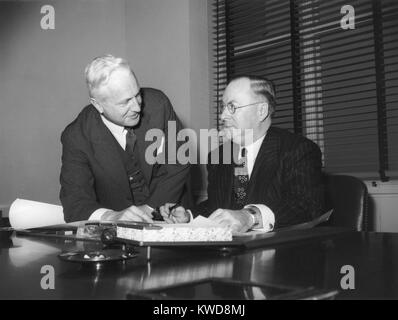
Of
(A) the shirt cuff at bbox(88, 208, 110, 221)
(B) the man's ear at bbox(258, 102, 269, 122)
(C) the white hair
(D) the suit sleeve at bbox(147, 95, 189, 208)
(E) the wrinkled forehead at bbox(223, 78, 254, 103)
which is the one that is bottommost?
(A) the shirt cuff at bbox(88, 208, 110, 221)

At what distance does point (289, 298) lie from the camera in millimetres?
585

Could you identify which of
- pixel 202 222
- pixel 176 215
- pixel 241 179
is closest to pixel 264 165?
pixel 241 179

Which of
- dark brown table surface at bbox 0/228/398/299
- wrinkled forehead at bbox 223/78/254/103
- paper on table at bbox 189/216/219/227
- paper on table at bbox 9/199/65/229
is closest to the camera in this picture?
dark brown table surface at bbox 0/228/398/299

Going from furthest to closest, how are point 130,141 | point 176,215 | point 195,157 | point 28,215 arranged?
point 195,157 → point 130,141 → point 28,215 → point 176,215

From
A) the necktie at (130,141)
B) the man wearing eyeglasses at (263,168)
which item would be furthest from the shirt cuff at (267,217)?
the necktie at (130,141)

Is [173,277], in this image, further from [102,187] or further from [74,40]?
[74,40]

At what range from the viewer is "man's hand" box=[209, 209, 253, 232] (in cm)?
142

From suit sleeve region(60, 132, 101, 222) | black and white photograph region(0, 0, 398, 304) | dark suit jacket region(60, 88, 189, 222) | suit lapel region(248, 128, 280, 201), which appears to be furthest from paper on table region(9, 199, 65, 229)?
suit lapel region(248, 128, 280, 201)

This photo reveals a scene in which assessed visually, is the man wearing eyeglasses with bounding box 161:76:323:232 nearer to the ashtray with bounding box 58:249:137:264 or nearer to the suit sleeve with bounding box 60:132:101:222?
the suit sleeve with bounding box 60:132:101:222

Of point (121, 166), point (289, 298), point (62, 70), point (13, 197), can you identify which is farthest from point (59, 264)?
point (62, 70)

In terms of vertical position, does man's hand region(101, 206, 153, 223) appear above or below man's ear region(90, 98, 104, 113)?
below

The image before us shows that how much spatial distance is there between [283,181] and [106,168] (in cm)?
76

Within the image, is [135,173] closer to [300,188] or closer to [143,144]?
[143,144]

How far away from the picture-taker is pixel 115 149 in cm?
216
